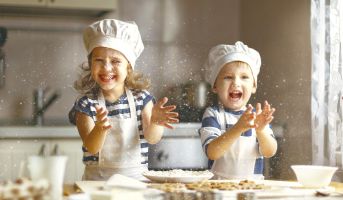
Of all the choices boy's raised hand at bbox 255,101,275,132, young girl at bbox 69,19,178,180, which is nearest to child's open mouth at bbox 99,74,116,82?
young girl at bbox 69,19,178,180

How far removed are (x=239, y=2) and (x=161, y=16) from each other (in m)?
0.21

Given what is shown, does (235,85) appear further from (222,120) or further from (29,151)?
(29,151)

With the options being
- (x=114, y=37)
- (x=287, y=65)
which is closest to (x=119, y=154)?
(x=114, y=37)

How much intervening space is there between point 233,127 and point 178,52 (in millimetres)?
664

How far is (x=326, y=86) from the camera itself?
4.05 ft

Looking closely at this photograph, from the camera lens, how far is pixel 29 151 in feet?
4.16

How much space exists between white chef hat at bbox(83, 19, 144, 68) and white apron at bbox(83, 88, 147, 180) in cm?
9

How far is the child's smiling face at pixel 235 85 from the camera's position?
3.31ft

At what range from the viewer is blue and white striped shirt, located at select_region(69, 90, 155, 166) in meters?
0.93

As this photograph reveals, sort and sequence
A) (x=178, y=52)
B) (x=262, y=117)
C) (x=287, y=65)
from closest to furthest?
(x=262, y=117) → (x=287, y=65) → (x=178, y=52)

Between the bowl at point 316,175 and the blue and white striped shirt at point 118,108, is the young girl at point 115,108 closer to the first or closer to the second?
the blue and white striped shirt at point 118,108

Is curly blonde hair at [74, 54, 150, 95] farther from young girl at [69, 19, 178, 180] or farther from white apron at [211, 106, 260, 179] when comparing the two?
white apron at [211, 106, 260, 179]

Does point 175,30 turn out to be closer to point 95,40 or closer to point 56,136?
point 56,136

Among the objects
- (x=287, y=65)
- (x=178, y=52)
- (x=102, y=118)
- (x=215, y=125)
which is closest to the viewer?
(x=102, y=118)
